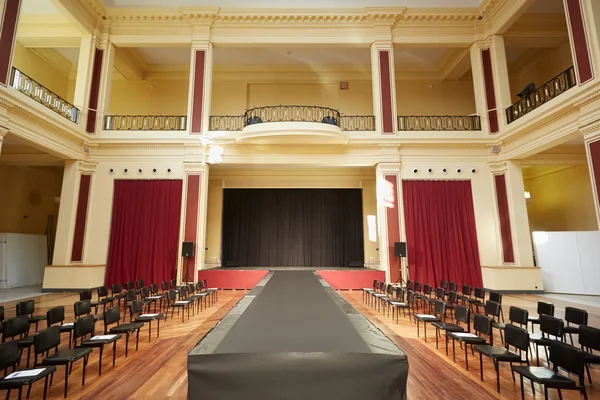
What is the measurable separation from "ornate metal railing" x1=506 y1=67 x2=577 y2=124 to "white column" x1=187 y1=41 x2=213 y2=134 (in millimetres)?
8830

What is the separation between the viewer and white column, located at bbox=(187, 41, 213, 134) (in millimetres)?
9961

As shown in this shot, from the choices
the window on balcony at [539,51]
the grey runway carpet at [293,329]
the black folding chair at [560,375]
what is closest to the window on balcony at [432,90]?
the window on balcony at [539,51]

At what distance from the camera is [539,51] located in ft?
36.7

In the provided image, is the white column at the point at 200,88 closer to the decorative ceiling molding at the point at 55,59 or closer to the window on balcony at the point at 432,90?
the decorative ceiling molding at the point at 55,59

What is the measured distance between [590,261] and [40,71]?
1784 cm

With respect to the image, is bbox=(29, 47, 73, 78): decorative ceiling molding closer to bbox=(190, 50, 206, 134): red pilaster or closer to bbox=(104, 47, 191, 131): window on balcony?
bbox=(104, 47, 191, 131): window on balcony

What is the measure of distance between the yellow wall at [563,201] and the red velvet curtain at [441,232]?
4.04m

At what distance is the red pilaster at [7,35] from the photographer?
6.71 m

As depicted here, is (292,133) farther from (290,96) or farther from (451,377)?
(451,377)

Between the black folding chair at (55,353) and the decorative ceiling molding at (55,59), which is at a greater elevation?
the decorative ceiling molding at (55,59)

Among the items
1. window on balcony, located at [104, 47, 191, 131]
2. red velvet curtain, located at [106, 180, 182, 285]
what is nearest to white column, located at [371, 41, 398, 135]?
red velvet curtain, located at [106, 180, 182, 285]

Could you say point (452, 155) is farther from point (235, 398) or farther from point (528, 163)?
point (235, 398)

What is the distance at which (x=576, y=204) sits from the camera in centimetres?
1088

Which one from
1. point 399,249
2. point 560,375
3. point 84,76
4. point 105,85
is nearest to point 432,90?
point 399,249
